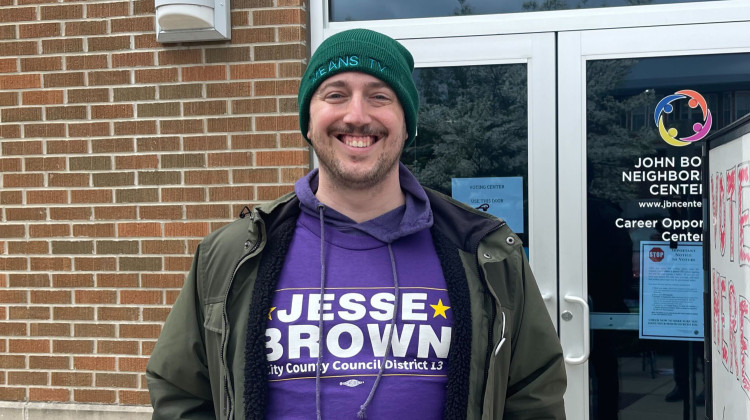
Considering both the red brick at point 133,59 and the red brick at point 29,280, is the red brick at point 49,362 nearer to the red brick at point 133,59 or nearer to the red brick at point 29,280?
the red brick at point 29,280

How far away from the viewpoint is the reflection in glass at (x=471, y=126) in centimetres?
334

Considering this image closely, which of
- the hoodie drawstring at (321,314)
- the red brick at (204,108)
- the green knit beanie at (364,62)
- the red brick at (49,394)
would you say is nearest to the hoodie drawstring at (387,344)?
the hoodie drawstring at (321,314)

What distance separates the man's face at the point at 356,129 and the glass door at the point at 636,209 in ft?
5.47

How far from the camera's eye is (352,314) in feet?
5.74

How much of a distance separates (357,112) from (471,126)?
1.72 m

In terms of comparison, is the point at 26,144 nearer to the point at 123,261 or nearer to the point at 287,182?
the point at 123,261

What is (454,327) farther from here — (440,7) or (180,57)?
(180,57)

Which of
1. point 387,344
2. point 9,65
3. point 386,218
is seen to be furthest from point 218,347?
point 9,65

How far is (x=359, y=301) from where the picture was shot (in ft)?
5.81

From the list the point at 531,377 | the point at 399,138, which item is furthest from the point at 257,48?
the point at 531,377

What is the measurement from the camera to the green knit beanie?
1.83 metres

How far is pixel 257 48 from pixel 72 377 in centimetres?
197

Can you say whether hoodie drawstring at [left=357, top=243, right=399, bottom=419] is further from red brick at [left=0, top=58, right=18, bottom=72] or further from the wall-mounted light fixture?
red brick at [left=0, top=58, right=18, bottom=72]

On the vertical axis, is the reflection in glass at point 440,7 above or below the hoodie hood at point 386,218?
above
